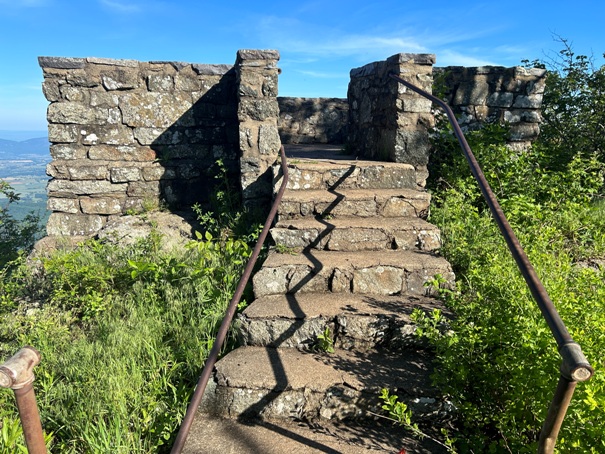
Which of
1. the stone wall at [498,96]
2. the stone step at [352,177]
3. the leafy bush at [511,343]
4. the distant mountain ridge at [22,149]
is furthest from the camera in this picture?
the distant mountain ridge at [22,149]

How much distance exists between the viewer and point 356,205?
395cm

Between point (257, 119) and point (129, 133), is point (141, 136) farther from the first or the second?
point (257, 119)

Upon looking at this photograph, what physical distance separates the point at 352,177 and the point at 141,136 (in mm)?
2751

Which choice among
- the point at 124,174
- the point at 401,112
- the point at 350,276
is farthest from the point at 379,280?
the point at 124,174

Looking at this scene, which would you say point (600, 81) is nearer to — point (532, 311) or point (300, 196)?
point (300, 196)

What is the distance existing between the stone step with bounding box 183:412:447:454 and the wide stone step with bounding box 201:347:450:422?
0.20ft

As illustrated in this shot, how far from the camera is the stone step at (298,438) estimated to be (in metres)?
2.12

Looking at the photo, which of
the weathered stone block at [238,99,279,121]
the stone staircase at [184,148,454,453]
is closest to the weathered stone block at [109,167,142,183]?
the weathered stone block at [238,99,279,121]

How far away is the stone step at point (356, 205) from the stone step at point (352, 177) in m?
0.30

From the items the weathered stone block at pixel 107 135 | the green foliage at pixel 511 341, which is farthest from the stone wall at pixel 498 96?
the weathered stone block at pixel 107 135

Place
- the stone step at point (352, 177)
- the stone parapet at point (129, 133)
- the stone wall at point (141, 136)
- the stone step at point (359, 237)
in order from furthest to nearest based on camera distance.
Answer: the stone parapet at point (129, 133)
the stone wall at point (141, 136)
the stone step at point (352, 177)
the stone step at point (359, 237)

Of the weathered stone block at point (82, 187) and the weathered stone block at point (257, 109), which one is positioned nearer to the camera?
the weathered stone block at point (257, 109)

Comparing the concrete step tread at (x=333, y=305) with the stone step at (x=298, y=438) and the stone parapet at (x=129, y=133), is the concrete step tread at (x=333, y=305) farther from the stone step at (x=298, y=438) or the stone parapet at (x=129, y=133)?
the stone parapet at (x=129, y=133)

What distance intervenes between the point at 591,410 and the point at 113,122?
529 cm
